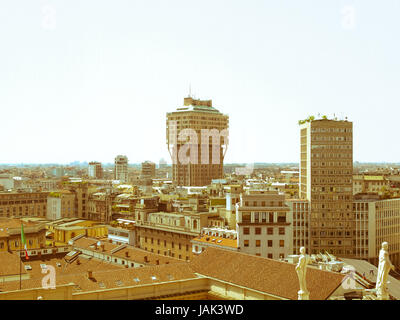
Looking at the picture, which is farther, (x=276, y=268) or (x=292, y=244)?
(x=292, y=244)

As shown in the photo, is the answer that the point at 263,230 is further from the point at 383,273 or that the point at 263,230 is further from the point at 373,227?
the point at 383,273

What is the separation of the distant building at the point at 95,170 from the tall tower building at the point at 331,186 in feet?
283

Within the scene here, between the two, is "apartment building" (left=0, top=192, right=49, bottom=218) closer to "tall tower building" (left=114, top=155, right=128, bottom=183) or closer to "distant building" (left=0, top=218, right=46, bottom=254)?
"distant building" (left=0, top=218, right=46, bottom=254)

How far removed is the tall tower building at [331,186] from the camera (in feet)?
170

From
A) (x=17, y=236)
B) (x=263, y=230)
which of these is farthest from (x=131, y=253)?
(x=17, y=236)

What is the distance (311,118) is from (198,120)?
5035cm

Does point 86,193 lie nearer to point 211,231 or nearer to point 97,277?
point 211,231

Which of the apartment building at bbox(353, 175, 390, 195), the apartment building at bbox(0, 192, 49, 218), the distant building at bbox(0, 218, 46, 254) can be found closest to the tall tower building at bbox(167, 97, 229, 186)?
the apartment building at bbox(353, 175, 390, 195)

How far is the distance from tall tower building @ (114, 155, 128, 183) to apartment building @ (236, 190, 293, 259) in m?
93.4

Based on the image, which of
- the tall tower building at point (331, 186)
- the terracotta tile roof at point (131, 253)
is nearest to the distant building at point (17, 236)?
the terracotta tile roof at point (131, 253)

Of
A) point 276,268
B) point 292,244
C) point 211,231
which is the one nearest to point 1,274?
point 276,268

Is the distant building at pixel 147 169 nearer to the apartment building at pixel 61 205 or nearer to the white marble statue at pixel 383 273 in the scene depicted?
the apartment building at pixel 61 205

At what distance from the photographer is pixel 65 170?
12825 centimetres

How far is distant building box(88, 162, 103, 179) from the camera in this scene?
130 m
